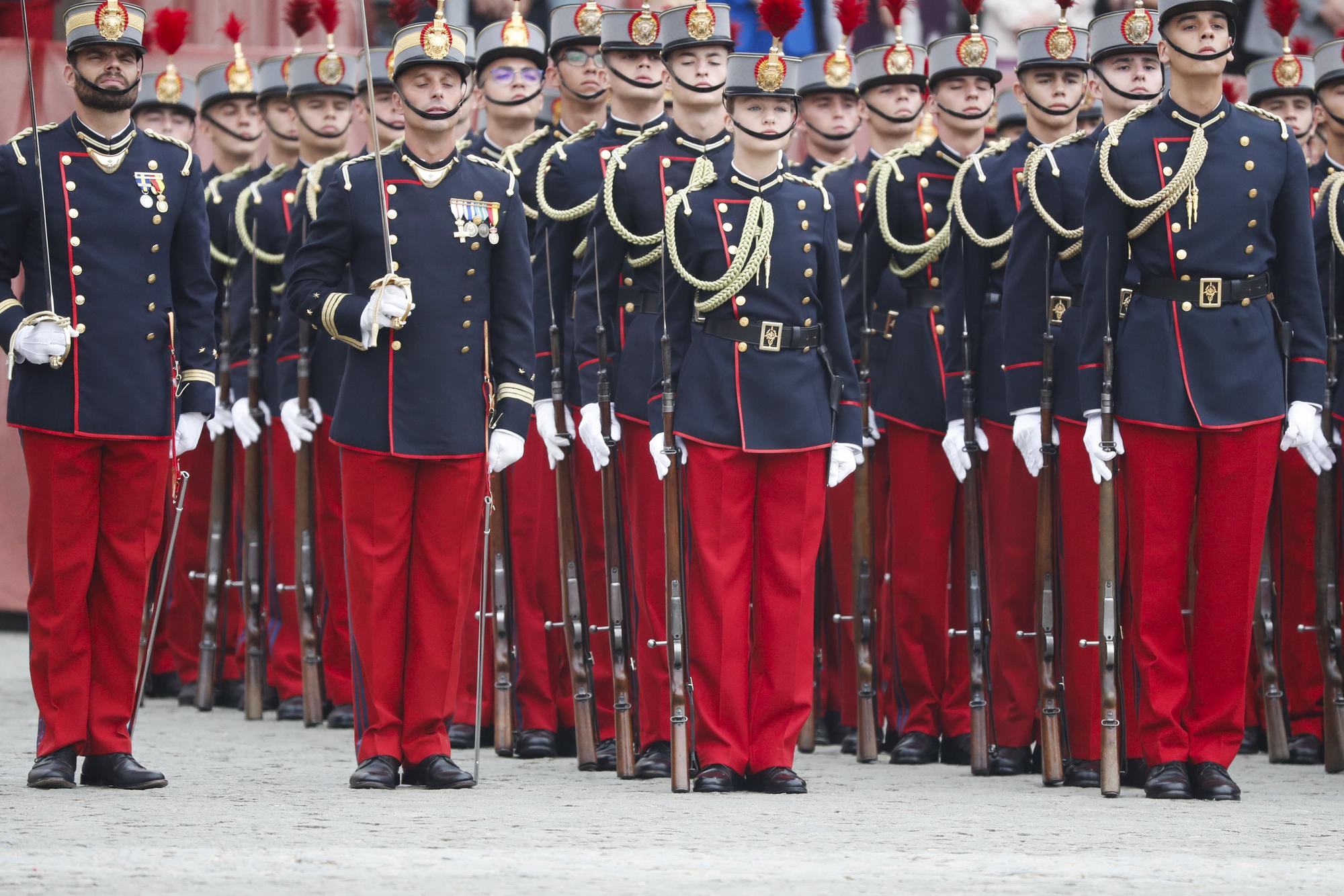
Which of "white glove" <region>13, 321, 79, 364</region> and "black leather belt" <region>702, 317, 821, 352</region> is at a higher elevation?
"black leather belt" <region>702, 317, 821, 352</region>

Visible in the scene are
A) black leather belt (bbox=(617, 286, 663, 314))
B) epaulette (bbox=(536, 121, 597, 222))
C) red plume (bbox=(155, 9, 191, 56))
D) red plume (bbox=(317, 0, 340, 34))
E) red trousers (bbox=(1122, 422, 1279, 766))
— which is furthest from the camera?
red plume (bbox=(317, 0, 340, 34))

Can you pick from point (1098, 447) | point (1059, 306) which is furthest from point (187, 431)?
point (1059, 306)

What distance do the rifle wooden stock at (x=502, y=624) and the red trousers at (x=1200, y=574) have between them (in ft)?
7.73

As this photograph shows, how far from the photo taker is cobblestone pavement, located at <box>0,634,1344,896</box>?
18.3 ft

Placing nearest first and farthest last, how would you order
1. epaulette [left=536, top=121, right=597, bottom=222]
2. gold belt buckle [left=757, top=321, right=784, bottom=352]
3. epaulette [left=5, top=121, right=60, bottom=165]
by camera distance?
epaulette [left=5, top=121, right=60, bottom=165] → gold belt buckle [left=757, top=321, right=784, bottom=352] → epaulette [left=536, top=121, right=597, bottom=222]

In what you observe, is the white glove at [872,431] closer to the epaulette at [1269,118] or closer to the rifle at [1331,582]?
the rifle at [1331,582]

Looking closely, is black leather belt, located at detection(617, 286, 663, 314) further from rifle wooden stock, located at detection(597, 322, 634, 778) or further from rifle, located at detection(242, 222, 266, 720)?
rifle, located at detection(242, 222, 266, 720)

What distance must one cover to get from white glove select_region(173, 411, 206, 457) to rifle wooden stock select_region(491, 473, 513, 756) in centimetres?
140

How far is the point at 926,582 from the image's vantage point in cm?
872

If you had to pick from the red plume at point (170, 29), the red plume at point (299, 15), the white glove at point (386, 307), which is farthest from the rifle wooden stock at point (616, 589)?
the red plume at point (299, 15)

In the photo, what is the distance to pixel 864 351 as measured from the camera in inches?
Answer: 352

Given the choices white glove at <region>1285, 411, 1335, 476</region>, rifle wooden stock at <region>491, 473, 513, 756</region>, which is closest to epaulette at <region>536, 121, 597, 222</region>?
rifle wooden stock at <region>491, 473, 513, 756</region>

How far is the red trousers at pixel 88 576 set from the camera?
7152 mm

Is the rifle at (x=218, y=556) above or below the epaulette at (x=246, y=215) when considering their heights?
below
